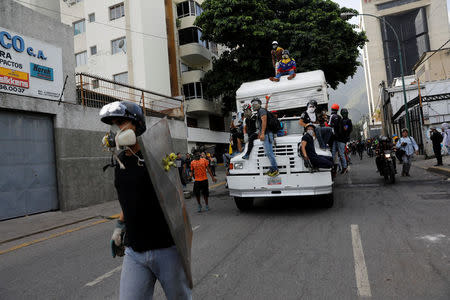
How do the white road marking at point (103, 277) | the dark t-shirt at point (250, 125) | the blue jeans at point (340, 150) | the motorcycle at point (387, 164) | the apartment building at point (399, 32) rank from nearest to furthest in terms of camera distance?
the white road marking at point (103, 277) → the dark t-shirt at point (250, 125) → the blue jeans at point (340, 150) → the motorcycle at point (387, 164) → the apartment building at point (399, 32)

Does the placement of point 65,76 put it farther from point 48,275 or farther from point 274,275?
point 274,275

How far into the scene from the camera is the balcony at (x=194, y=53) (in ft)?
94.0

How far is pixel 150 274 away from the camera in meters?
2.13

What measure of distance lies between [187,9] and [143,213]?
30.1 m

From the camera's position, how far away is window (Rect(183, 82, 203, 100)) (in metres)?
29.0

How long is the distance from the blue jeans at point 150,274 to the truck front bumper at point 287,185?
16.1ft

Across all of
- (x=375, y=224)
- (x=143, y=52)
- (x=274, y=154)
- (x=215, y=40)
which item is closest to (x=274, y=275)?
(x=375, y=224)

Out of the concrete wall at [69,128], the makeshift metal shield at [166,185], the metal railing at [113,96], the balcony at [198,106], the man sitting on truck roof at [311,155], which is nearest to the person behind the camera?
the makeshift metal shield at [166,185]

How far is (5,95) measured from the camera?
9391mm

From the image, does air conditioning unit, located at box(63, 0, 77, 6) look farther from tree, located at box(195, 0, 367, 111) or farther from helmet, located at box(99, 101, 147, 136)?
helmet, located at box(99, 101, 147, 136)

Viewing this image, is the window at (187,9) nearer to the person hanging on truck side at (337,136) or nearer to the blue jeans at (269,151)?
the person hanging on truck side at (337,136)

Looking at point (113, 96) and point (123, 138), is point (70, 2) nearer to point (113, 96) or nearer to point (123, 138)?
point (113, 96)

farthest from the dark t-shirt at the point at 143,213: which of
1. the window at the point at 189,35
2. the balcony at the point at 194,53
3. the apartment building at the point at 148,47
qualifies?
the window at the point at 189,35

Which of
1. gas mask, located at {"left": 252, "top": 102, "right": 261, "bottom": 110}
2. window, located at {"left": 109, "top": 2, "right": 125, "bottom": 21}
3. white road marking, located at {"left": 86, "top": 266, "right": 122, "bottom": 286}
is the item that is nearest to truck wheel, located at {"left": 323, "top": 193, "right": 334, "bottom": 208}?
gas mask, located at {"left": 252, "top": 102, "right": 261, "bottom": 110}
